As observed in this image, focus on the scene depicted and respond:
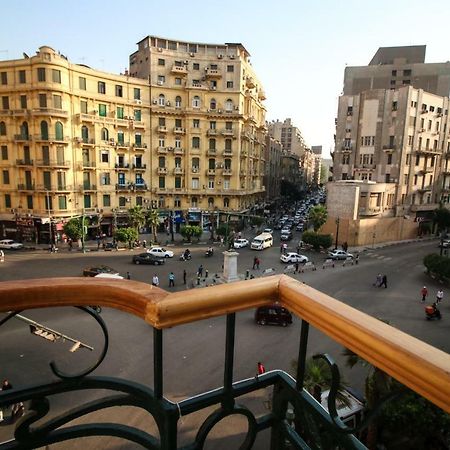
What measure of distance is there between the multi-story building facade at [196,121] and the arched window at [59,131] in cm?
951

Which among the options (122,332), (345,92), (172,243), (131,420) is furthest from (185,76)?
(131,420)

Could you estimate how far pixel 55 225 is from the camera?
33.2 metres

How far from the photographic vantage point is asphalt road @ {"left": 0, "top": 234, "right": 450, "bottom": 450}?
31.7ft

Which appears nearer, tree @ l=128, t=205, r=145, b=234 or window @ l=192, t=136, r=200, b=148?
tree @ l=128, t=205, r=145, b=234

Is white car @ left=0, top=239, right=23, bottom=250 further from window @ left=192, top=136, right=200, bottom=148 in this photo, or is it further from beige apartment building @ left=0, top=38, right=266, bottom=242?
window @ left=192, top=136, right=200, bottom=148

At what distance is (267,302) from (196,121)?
40280 millimetres

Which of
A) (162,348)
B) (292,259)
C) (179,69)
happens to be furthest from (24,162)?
(162,348)

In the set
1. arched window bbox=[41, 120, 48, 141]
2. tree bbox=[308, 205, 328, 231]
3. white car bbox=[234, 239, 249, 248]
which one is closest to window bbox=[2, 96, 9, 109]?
arched window bbox=[41, 120, 48, 141]

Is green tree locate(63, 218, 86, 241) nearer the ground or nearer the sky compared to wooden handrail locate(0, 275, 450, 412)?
nearer the ground

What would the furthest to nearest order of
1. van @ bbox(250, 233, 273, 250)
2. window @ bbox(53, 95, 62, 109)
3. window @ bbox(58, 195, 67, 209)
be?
1. van @ bbox(250, 233, 273, 250)
2. window @ bbox(58, 195, 67, 209)
3. window @ bbox(53, 95, 62, 109)

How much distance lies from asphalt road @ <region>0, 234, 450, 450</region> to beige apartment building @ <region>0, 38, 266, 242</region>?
10286 mm

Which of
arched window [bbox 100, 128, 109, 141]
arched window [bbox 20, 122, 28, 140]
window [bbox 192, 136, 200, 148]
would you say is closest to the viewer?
arched window [bbox 20, 122, 28, 140]

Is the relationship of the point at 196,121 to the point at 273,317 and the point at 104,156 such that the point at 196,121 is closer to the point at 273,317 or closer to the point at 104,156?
the point at 104,156

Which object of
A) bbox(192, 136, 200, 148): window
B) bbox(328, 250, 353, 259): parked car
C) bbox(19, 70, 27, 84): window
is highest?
bbox(19, 70, 27, 84): window
